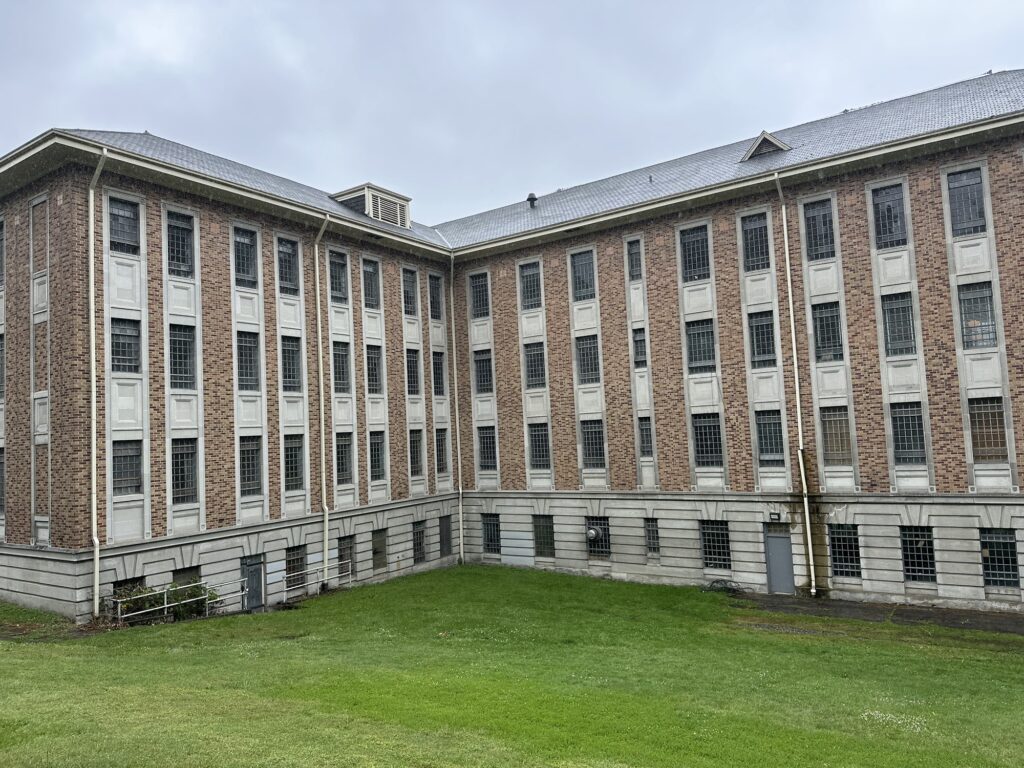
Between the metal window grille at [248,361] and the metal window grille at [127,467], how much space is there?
3.72m

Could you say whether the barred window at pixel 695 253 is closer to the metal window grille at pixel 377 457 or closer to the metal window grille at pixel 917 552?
the metal window grille at pixel 917 552

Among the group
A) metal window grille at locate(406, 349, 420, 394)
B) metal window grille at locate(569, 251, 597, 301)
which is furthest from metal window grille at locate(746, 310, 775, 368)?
metal window grille at locate(406, 349, 420, 394)

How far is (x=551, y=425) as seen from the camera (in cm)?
2800

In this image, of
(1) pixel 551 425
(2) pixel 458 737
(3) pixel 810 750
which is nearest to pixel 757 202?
(1) pixel 551 425

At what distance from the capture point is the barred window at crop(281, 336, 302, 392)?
23.6 meters

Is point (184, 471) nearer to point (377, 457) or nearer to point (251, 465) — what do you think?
point (251, 465)

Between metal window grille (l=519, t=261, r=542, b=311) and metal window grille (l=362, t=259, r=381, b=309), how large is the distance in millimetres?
5589

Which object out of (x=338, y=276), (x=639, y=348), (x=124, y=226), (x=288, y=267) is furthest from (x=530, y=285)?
(x=124, y=226)

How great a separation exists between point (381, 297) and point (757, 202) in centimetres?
1379

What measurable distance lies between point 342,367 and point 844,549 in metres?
17.5

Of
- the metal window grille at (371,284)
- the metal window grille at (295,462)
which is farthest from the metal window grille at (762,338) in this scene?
the metal window grille at (295,462)

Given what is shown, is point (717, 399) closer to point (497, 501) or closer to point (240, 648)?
point (497, 501)

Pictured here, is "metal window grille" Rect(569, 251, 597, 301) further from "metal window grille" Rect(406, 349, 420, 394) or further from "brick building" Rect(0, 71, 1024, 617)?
"metal window grille" Rect(406, 349, 420, 394)

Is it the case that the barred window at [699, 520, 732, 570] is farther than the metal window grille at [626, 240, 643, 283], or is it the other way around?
the metal window grille at [626, 240, 643, 283]
